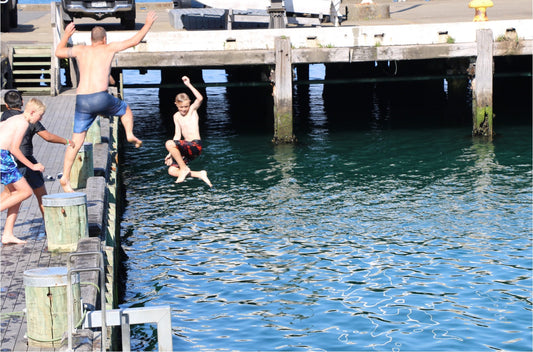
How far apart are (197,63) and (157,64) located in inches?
42.0

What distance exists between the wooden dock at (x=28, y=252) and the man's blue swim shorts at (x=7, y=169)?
85 cm

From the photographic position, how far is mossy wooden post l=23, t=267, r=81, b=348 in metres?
7.98

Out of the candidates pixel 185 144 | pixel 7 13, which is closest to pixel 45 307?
pixel 185 144

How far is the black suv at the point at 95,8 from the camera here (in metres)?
24.1

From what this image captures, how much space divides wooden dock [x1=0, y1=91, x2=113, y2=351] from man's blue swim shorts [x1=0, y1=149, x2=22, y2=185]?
0.85 meters

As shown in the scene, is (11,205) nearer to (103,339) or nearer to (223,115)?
(103,339)

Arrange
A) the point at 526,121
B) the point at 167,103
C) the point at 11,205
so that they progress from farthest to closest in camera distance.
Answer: the point at 167,103 < the point at 526,121 < the point at 11,205

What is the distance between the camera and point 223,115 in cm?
3181

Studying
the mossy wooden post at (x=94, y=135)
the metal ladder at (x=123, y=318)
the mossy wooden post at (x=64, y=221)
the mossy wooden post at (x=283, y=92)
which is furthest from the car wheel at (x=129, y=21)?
the metal ladder at (x=123, y=318)

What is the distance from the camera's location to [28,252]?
10516mm

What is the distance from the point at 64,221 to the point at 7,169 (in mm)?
1132

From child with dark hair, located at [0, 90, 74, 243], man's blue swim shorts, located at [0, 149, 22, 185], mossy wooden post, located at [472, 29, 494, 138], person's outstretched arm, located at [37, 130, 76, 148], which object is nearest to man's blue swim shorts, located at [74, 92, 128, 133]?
person's outstretched arm, located at [37, 130, 76, 148]

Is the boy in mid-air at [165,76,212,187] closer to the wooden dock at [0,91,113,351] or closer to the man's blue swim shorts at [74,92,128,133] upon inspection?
the man's blue swim shorts at [74,92,128,133]

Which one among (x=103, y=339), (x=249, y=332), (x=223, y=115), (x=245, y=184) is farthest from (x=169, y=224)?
(x=223, y=115)
